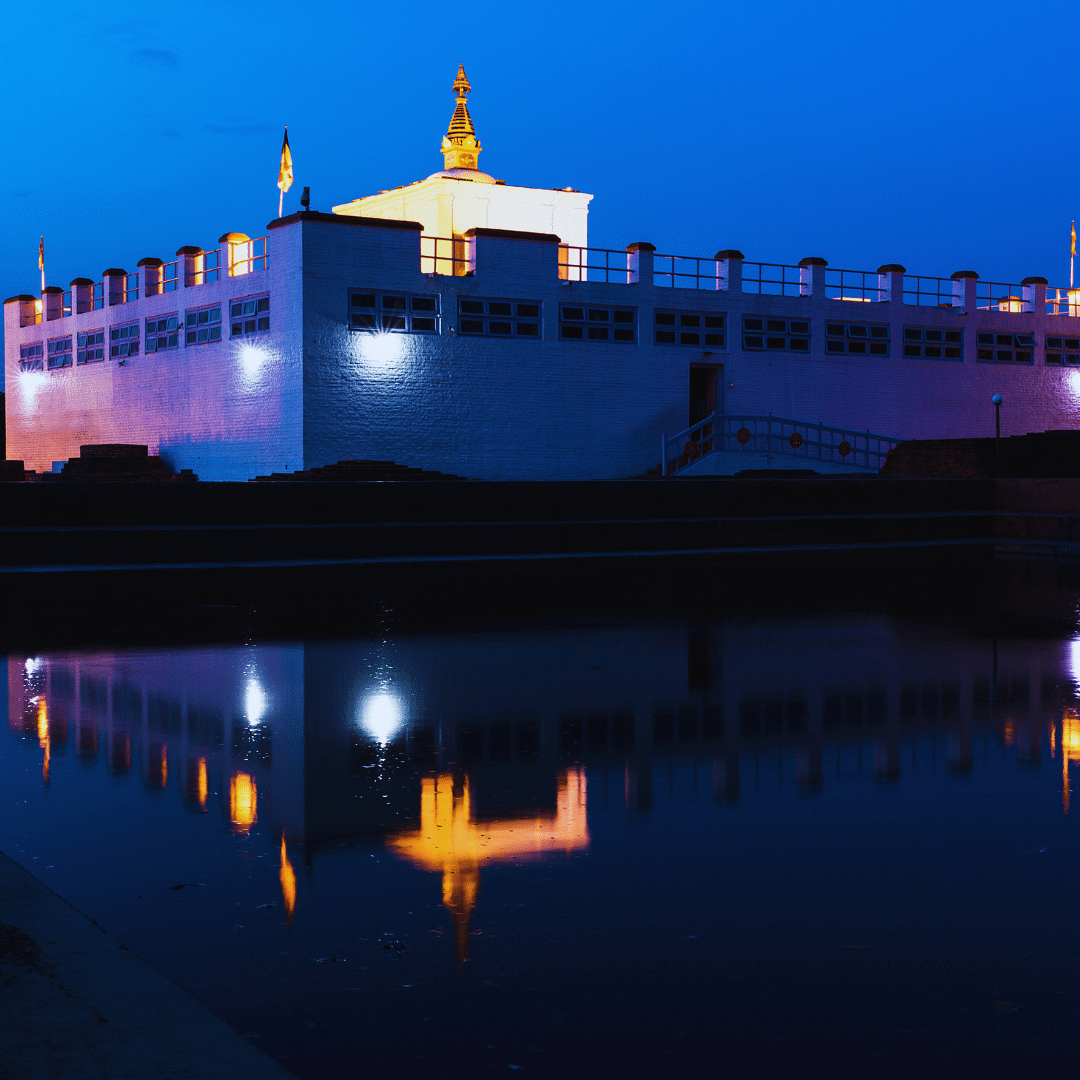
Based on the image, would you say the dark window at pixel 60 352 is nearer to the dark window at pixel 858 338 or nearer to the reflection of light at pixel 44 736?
the dark window at pixel 858 338

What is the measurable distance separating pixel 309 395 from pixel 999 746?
28756mm

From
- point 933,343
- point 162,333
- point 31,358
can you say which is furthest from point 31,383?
point 933,343

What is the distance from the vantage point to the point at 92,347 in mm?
47906

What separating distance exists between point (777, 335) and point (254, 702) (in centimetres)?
3608

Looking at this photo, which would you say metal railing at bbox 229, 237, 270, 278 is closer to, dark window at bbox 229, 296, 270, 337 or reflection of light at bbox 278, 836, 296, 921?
dark window at bbox 229, 296, 270, 337

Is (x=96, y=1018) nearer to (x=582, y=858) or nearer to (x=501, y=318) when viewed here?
(x=582, y=858)

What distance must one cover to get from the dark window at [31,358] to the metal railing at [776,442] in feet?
87.7

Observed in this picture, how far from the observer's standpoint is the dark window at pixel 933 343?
4634 centimetres

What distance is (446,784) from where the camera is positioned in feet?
23.7

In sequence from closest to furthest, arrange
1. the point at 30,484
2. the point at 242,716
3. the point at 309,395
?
the point at 242,716, the point at 30,484, the point at 309,395

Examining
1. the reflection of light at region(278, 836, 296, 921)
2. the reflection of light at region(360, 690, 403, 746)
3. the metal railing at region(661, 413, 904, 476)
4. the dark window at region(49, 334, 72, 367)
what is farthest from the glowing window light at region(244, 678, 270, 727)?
the dark window at region(49, 334, 72, 367)

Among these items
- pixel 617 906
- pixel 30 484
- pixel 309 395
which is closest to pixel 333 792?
pixel 617 906

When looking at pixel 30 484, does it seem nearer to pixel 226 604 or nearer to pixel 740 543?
pixel 226 604

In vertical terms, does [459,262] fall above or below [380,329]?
above
